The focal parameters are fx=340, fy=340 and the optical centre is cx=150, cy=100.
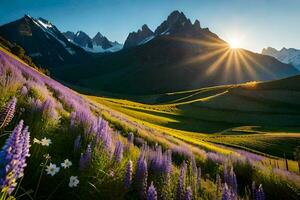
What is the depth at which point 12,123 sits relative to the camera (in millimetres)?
7305

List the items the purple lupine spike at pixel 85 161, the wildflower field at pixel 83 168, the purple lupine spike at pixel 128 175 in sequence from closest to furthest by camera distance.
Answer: the wildflower field at pixel 83 168
the purple lupine spike at pixel 128 175
the purple lupine spike at pixel 85 161

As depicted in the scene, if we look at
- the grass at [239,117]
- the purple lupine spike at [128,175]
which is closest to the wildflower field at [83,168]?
the purple lupine spike at [128,175]

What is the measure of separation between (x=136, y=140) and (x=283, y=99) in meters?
133

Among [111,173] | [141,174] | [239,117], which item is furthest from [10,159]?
[239,117]

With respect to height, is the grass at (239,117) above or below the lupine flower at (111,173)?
above

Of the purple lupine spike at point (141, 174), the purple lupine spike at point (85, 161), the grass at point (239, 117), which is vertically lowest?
the purple lupine spike at point (141, 174)

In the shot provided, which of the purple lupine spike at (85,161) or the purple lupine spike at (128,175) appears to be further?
the purple lupine spike at (85,161)

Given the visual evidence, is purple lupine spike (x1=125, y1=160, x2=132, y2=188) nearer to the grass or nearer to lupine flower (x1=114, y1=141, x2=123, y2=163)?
lupine flower (x1=114, y1=141, x2=123, y2=163)

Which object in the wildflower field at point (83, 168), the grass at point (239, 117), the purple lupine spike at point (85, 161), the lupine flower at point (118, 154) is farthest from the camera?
the grass at point (239, 117)

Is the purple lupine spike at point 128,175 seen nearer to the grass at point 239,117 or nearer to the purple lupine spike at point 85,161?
the purple lupine spike at point 85,161

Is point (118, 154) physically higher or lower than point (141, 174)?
higher

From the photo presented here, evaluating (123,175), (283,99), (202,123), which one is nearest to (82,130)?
(123,175)

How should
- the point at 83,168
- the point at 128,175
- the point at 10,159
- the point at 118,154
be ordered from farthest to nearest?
the point at 118,154
the point at 83,168
the point at 128,175
the point at 10,159

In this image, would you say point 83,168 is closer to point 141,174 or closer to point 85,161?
point 85,161
